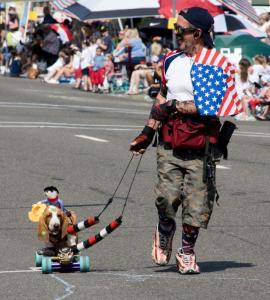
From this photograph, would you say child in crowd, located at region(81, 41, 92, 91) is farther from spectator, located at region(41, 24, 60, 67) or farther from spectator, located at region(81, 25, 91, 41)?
spectator, located at region(41, 24, 60, 67)

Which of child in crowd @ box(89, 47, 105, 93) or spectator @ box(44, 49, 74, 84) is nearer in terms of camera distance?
child in crowd @ box(89, 47, 105, 93)

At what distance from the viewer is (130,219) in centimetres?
1154

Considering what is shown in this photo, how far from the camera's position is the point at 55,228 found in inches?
341

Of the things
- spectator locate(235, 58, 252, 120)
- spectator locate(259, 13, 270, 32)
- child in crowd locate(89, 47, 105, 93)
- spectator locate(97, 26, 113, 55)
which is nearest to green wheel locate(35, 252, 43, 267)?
spectator locate(235, 58, 252, 120)

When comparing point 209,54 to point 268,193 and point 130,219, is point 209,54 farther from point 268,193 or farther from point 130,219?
point 268,193

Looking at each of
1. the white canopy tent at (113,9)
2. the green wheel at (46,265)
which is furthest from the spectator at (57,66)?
the green wheel at (46,265)

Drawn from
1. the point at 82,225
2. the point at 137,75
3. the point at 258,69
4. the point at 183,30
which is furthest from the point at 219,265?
the point at 137,75

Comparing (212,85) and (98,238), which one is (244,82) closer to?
(212,85)

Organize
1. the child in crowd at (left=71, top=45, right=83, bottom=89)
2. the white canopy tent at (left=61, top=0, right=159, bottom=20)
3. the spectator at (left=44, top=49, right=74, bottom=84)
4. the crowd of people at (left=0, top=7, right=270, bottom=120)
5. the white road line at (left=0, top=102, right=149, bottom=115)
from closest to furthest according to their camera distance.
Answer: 1. the white road line at (left=0, top=102, right=149, bottom=115)
2. the crowd of people at (left=0, top=7, right=270, bottom=120)
3. the white canopy tent at (left=61, top=0, right=159, bottom=20)
4. the child in crowd at (left=71, top=45, right=83, bottom=89)
5. the spectator at (left=44, top=49, right=74, bottom=84)

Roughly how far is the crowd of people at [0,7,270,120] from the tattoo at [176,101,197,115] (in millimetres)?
16459

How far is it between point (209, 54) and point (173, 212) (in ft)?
3.77

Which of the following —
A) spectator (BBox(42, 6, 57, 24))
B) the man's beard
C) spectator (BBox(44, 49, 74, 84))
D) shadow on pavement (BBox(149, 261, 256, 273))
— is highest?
the man's beard

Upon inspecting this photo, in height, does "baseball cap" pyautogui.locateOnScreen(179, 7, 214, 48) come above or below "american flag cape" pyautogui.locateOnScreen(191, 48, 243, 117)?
above

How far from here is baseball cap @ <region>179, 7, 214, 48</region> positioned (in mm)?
8602
